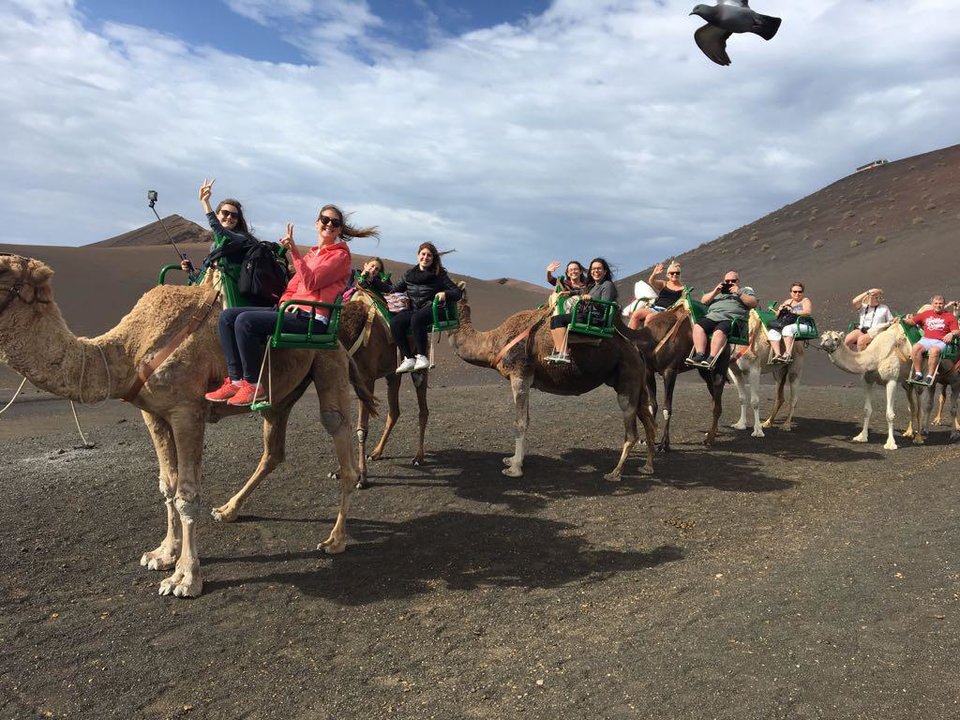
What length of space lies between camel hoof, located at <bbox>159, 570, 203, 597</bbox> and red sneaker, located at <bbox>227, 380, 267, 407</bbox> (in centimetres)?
138

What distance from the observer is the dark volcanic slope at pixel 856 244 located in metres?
33.7

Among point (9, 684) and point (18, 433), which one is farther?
point (18, 433)

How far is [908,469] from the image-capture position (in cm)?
914

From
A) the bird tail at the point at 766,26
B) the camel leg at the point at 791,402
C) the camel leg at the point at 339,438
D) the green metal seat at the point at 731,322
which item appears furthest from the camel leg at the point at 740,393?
the bird tail at the point at 766,26

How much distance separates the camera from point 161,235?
78688mm

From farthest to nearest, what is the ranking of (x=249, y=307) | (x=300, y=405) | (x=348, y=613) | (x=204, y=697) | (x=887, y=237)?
(x=887, y=237)
(x=300, y=405)
(x=249, y=307)
(x=348, y=613)
(x=204, y=697)

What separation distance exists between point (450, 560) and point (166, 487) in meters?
2.49

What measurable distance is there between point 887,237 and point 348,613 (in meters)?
48.2

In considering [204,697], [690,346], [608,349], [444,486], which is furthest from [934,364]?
[204,697]

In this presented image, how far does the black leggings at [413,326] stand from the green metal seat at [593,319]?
5.90ft

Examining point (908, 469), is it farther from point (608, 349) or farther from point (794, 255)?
point (794, 255)

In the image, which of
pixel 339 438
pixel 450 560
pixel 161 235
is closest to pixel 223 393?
pixel 339 438

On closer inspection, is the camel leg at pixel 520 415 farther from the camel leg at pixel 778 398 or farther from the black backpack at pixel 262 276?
the camel leg at pixel 778 398

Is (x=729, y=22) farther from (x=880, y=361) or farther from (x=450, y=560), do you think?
(x=880, y=361)
